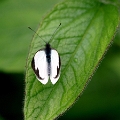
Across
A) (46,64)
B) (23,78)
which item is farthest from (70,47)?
(23,78)

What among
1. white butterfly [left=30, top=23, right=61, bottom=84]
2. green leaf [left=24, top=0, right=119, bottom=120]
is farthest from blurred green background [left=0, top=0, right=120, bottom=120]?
white butterfly [left=30, top=23, right=61, bottom=84]

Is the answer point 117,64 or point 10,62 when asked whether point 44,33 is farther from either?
point 117,64

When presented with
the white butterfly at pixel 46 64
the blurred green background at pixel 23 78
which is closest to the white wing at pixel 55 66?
the white butterfly at pixel 46 64

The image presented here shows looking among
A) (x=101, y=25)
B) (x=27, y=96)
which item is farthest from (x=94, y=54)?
(x=27, y=96)

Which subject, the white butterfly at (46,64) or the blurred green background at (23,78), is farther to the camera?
the blurred green background at (23,78)

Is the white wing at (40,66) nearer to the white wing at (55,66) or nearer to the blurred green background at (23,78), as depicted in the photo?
the white wing at (55,66)

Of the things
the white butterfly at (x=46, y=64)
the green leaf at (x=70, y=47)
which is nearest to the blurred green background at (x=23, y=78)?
the green leaf at (x=70, y=47)

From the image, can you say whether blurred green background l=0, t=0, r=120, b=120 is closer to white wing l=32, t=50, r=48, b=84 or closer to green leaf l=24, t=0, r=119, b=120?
green leaf l=24, t=0, r=119, b=120
